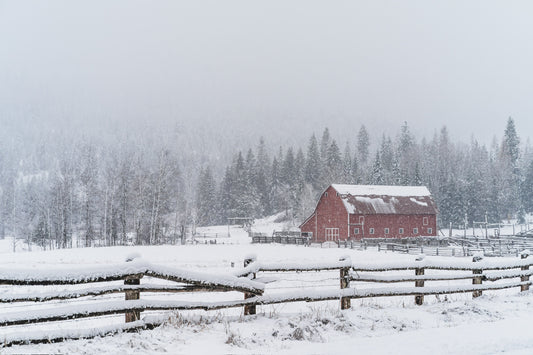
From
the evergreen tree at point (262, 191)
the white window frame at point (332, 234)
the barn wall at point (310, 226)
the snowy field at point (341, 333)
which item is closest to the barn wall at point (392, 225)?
the white window frame at point (332, 234)

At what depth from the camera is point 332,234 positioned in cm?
5738

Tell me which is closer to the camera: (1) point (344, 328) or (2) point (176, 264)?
(1) point (344, 328)

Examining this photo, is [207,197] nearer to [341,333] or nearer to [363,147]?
[363,147]

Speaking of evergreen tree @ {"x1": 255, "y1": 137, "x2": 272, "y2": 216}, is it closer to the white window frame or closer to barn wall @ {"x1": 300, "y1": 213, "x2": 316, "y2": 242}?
barn wall @ {"x1": 300, "y1": 213, "x2": 316, "y2": 242}

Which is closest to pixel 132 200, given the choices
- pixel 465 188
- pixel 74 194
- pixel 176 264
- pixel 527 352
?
pixel 74 194

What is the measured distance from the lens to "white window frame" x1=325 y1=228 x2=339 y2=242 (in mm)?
56375

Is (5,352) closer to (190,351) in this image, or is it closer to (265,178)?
(190,351)

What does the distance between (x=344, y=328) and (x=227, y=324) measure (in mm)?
2145

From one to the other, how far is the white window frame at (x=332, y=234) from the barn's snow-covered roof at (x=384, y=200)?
13.7 ft

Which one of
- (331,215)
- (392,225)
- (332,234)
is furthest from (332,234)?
(392,225)

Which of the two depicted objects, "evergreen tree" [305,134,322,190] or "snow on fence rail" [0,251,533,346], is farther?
"evergreen tree" [305,134,322,190]

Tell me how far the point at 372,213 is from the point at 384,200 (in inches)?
134

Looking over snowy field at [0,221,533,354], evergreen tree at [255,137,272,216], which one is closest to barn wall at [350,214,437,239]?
evergreen tree at [255,137,272,216]

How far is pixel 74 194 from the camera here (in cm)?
5953
